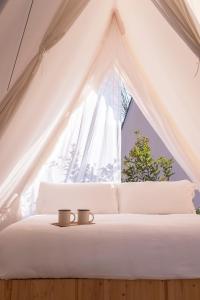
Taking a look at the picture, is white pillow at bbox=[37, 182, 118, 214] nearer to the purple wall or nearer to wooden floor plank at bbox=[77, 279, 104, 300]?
wooden floor plank at bbox=[77, 279, 104, 300]

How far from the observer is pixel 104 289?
6.14 feet

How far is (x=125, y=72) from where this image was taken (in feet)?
11.1

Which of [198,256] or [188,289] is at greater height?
[198,256]

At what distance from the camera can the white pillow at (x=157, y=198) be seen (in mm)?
2996

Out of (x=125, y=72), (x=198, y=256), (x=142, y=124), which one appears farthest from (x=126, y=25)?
(x=198, y=256)

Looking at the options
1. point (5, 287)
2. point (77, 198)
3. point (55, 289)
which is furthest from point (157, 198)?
point (5, 287)

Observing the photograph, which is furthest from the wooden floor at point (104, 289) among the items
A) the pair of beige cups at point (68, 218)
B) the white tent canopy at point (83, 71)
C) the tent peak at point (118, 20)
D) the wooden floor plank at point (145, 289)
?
the tent peak at point (118, 20)

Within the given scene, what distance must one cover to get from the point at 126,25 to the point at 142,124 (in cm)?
191

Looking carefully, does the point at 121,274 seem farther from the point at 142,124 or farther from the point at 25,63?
the point at 142,124

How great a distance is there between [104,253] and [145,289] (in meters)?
0.29

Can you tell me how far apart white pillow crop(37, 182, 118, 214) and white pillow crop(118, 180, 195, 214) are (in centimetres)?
Result: 13

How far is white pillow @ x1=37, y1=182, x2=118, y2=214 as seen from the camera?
10.1 ft

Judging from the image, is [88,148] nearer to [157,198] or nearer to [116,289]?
[157,198]

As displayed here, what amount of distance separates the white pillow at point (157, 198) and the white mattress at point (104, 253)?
1.06 metres
